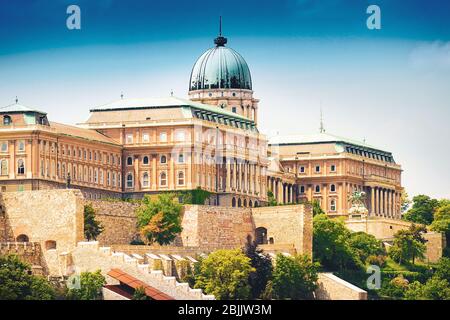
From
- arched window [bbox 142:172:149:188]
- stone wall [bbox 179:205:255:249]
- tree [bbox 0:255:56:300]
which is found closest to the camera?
tree [bbox 0:255:56:300]

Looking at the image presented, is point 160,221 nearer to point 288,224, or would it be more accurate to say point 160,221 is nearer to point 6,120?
point 288,224

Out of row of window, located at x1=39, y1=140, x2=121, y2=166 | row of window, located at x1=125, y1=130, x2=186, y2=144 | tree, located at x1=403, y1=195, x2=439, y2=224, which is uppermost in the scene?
row of window, located at x1=125, y1=130, x2=186, y2=144

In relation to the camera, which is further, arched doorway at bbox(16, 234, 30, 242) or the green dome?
the green dome

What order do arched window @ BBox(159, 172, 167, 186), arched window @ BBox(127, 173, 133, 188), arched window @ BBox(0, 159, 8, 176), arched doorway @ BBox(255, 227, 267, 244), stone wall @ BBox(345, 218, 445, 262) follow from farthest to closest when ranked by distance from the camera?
stone wall @ BBox(345, 218, 445, 262) → arched window @ BBox(127, 173, 133, 188) → arched window @ BBox(159, 172, 167, 186) → arched window @ BBox(0, 159, 8, 176) → arched doorway @ BBox(255, 227, 267, 244)

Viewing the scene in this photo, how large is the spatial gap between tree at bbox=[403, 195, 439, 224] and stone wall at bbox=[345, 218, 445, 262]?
13871mm

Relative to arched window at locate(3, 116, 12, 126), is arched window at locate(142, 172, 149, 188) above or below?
below

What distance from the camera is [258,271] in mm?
139375

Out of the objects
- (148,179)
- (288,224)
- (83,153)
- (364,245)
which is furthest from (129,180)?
(364,245)

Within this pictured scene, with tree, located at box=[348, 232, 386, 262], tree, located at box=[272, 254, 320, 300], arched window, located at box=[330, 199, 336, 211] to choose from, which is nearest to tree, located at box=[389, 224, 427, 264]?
tree, located at box=[348, 232, 386, 262]

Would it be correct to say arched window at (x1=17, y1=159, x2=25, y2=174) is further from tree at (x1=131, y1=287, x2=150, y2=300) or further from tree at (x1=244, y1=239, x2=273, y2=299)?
tree at (x1=131, y1=287, x2=150, y2=300)

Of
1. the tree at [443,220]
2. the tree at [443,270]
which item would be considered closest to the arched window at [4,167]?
the tree at [443,270]

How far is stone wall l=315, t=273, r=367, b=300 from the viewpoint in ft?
476

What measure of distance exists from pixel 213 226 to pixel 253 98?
1834 inches

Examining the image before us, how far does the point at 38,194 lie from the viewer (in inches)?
5477
